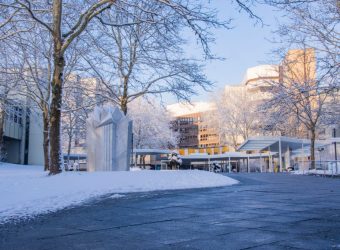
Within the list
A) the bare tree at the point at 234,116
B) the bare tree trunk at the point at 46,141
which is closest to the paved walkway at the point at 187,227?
the bare tree trunk at the point at 46,141

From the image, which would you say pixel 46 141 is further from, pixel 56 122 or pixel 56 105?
pixel 56 105

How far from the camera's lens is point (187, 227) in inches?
213

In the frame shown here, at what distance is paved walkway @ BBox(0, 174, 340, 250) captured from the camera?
4.41 meters

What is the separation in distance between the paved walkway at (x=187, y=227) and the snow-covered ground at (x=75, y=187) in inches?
35.2

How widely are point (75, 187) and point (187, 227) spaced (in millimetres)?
6430

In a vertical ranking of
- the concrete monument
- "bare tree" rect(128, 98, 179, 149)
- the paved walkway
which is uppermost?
"bare tree" rect(128, 98, 179, 149)

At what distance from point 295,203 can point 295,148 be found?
38997 millimetres

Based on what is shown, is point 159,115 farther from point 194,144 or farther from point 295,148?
point 194,144

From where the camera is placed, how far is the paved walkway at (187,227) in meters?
4.41


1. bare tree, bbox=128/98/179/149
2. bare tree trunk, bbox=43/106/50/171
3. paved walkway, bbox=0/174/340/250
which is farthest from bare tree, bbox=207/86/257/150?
paved walkway, bbox=0/174/340/250

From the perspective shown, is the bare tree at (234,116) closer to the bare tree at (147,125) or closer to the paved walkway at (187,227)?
the bare tree at (147,125)

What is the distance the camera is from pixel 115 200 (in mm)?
9523

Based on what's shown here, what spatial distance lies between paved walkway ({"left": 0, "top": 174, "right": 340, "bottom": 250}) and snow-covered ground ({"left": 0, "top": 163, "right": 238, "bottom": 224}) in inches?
35.2

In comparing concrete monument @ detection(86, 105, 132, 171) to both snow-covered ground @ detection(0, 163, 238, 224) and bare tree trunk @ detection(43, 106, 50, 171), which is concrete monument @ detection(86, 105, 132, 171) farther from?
bare tree trunk @ detection(43, 106, 50, 171)
